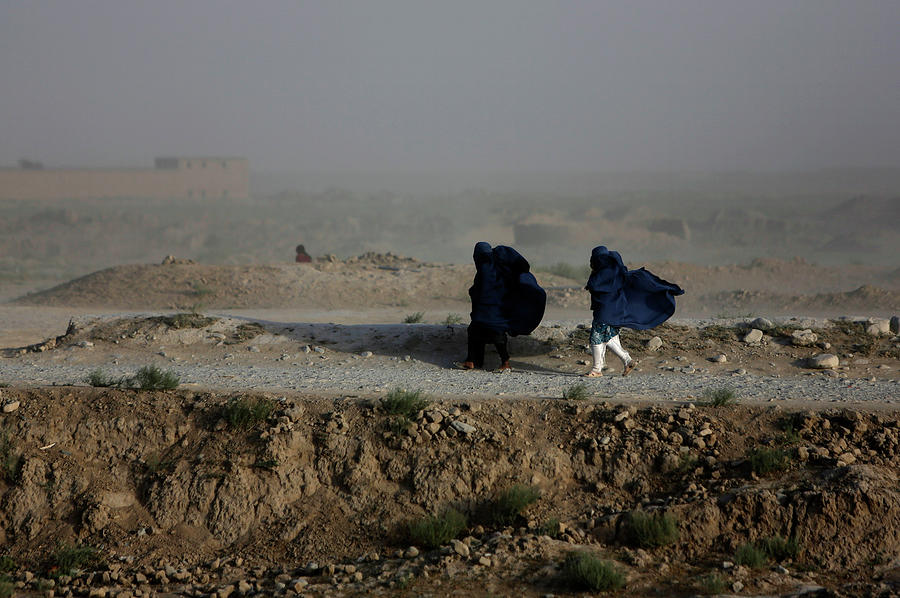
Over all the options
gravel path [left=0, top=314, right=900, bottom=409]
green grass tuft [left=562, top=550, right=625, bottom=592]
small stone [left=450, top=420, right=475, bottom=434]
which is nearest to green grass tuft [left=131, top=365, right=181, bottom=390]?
gravel path [left=0, top=314, right=900, bottom=409]

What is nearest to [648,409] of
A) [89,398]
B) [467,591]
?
[467,591]

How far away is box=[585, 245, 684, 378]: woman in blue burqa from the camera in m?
8.82

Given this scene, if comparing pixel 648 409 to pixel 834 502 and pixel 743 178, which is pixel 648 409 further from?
pixel 743 178

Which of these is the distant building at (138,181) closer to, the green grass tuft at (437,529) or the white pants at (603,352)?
the white pants at (603,352)

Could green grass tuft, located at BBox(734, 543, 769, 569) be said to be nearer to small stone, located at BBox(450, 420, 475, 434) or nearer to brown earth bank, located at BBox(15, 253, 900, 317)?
small stone, located at BBox(450, 420, 475, 434)

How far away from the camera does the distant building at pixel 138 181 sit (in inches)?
2075

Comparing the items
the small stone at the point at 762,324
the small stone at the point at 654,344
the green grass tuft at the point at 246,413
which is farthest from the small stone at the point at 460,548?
the small stone at the point at 762,324

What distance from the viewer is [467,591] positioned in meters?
5.32

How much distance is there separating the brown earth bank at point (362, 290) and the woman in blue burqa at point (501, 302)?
8.42 metres

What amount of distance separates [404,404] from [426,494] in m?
0.81

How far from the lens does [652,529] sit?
226 inches

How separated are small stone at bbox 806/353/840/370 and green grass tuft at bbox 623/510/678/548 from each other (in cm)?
416

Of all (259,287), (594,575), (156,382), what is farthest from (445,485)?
(259,287)

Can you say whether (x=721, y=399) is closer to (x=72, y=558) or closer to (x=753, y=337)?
(x=753, y=337)
